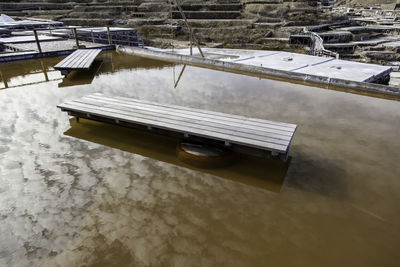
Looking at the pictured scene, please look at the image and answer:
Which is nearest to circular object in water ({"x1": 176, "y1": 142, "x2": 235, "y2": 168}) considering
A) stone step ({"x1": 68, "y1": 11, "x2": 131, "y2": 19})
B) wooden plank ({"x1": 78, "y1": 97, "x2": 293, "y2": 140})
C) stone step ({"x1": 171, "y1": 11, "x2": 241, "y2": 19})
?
wooden plank ({"x1": 78, "y1": 97, "x2": 293, "y2": 140})

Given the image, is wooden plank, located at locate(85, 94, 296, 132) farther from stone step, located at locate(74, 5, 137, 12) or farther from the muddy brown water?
stone step, located at locate(74, 5, 137, 12)

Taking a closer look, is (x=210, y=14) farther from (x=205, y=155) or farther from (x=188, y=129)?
(x=205, y=155)

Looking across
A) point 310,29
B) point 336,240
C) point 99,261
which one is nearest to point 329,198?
point 336,240

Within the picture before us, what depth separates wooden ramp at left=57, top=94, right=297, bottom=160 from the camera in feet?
10.5

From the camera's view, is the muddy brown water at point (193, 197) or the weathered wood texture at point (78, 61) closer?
the muddy brown water at point (193, 197)

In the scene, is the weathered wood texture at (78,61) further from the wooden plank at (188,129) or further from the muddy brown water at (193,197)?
the wooden plank at (188,129)

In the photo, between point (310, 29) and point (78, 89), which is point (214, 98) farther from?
point (310, 29)

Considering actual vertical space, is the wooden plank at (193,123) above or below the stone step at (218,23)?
below

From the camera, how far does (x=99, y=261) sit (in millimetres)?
2176

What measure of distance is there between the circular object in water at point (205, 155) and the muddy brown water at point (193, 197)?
4.0 inches

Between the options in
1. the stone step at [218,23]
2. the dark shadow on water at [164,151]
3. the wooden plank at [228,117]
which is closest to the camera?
the dark shadow on water at [164,151]

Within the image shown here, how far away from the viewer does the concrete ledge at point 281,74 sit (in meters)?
5.91

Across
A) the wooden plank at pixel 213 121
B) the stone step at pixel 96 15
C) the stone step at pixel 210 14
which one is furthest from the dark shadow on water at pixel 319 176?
the stone step at pixel 96 15

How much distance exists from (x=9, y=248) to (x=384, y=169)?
426cm
